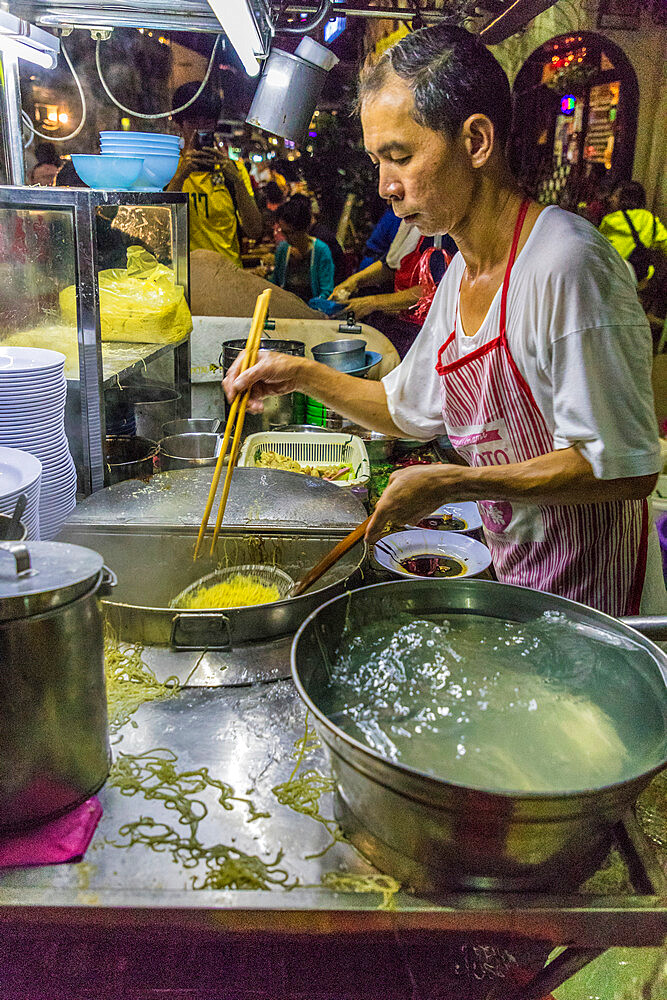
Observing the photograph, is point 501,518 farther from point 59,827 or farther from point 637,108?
point 637,108

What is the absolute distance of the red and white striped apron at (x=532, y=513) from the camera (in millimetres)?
1677

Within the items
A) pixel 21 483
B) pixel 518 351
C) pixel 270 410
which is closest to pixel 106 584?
pixel 21 483

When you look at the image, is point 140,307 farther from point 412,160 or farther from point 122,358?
point 412,160

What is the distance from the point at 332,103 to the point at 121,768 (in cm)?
630

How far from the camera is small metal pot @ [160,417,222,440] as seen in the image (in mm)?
3469

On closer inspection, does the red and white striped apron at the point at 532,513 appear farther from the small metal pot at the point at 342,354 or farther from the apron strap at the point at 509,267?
the small metal pot at the point at 342,354

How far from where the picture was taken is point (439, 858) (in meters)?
0.96

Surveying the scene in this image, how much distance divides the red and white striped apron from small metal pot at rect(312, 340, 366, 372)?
6.61ft

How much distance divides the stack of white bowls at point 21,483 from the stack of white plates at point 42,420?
35 centimetres

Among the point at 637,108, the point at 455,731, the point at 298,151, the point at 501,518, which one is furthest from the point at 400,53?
the point at 637,108

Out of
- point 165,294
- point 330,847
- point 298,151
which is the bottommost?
point 330,847

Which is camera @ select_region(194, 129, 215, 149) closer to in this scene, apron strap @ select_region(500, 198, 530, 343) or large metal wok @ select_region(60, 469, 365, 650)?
large metal wok @ select_region(60, 469, 365, 650)

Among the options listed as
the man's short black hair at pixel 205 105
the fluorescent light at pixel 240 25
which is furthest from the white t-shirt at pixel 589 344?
the man's short black hair at pixel 205 105

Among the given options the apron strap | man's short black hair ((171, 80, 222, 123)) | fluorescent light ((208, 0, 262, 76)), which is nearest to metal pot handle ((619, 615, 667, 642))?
the apron strap
